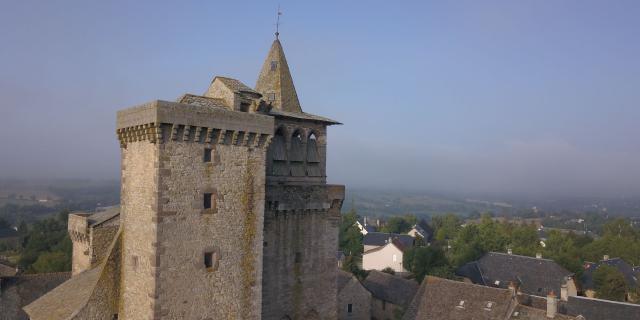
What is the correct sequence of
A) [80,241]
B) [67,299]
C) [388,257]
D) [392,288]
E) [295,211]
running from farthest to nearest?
[388,257], [392,288], [80,241], [295,211], [67,299]

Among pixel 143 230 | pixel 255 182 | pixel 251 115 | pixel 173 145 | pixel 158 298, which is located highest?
pixel 251 115

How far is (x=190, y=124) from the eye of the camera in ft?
54.1

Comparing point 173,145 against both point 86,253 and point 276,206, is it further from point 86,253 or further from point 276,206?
point 86,253

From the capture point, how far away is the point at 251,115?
60.5ft

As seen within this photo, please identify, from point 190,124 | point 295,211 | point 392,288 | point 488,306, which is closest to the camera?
point 190,124

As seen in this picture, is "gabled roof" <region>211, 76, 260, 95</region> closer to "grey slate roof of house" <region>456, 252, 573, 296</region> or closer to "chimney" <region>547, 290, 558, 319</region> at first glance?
"chimney" <region>547, 290, 558, 319</region>

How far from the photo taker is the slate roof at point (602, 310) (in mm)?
36469

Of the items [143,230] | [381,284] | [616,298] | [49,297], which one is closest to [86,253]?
[49,297]

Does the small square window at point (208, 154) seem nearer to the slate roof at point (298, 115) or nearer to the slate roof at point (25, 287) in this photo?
the slate roof at point (298, 115)

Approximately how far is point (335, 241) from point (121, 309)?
37.3 ft

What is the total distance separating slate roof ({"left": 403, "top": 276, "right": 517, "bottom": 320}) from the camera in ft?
110

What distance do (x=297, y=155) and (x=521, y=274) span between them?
142ft

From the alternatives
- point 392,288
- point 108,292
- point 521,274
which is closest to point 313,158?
point 108,292

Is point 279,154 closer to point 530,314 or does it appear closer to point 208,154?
point 208,154
